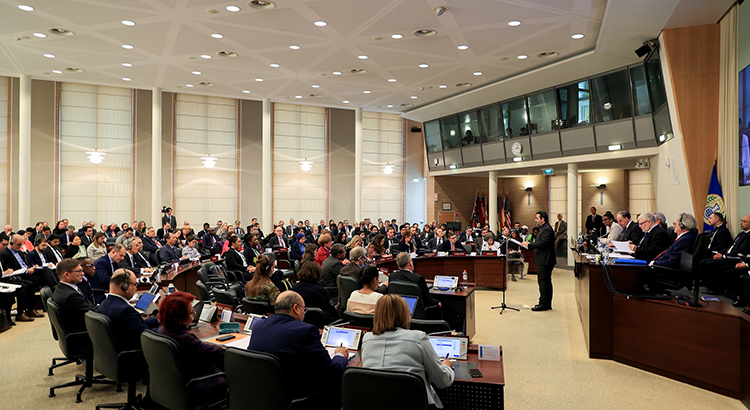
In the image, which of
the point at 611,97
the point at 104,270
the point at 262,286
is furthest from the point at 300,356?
the point at 611,97

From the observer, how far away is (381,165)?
19656 millimetres

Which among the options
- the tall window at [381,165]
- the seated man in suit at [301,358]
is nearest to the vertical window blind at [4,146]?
the tall window at [381,165]

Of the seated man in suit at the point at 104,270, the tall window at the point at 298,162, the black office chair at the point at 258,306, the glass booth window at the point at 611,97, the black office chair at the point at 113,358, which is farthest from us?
the tall window at the point at 298,162

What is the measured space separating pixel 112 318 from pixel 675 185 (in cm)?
939

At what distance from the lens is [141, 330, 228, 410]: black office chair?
118 inches

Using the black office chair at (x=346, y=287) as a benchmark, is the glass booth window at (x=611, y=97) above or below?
above

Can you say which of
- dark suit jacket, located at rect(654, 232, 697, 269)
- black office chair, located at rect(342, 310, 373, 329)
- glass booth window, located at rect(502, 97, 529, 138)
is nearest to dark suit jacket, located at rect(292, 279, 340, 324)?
black office chair, located at rect(342, 310, 373, 329)

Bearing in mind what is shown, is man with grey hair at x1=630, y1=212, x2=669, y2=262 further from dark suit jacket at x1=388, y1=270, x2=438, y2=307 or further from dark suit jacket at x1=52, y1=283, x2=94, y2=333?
dark suit jacket at x1=52, y1=283, x2=94, y2=333

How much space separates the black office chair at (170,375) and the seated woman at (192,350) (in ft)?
0.14

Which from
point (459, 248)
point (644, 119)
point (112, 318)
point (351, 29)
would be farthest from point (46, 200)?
point (644, 119)

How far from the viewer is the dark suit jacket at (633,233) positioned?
27.9 feet

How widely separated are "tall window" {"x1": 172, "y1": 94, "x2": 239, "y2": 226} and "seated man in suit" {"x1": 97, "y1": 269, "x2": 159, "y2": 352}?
13386 millimetres

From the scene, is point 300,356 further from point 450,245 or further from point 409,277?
point 450,245

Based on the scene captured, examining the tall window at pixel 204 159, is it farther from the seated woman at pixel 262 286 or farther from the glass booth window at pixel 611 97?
the seated woman at pixel 262 286
